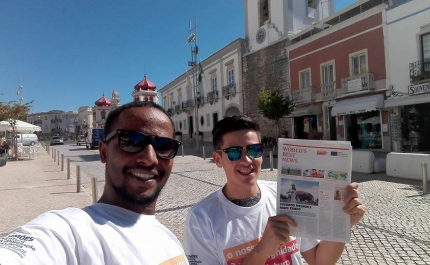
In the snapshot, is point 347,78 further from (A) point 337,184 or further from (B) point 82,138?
(B) point 82,138

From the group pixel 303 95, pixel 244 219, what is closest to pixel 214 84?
pixel 303 95

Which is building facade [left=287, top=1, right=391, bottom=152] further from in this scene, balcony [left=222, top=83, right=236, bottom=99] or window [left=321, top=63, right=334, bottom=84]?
balcony [left=222, top=83, right=236, bottom=99]

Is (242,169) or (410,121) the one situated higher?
(410,121)

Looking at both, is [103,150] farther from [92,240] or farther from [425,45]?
[425,45]

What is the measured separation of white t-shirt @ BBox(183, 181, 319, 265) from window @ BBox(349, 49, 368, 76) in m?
18.7

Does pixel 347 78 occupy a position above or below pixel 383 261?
above

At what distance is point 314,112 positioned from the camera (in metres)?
20.8

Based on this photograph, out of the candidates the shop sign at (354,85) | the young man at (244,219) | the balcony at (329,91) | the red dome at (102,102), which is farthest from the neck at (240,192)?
the red dome at (102,102)

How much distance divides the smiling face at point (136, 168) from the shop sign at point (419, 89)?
16.7m

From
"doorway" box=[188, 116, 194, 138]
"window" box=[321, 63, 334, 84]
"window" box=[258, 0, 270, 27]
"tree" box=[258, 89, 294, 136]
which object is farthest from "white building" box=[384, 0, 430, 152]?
"doorway" box=[188, 116, 194, 138]

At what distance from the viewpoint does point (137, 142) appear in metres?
1.45

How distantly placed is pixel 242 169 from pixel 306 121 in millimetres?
21238

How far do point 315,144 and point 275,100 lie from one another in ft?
59.8

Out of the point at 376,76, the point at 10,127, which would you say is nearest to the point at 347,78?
the point at 376,76
